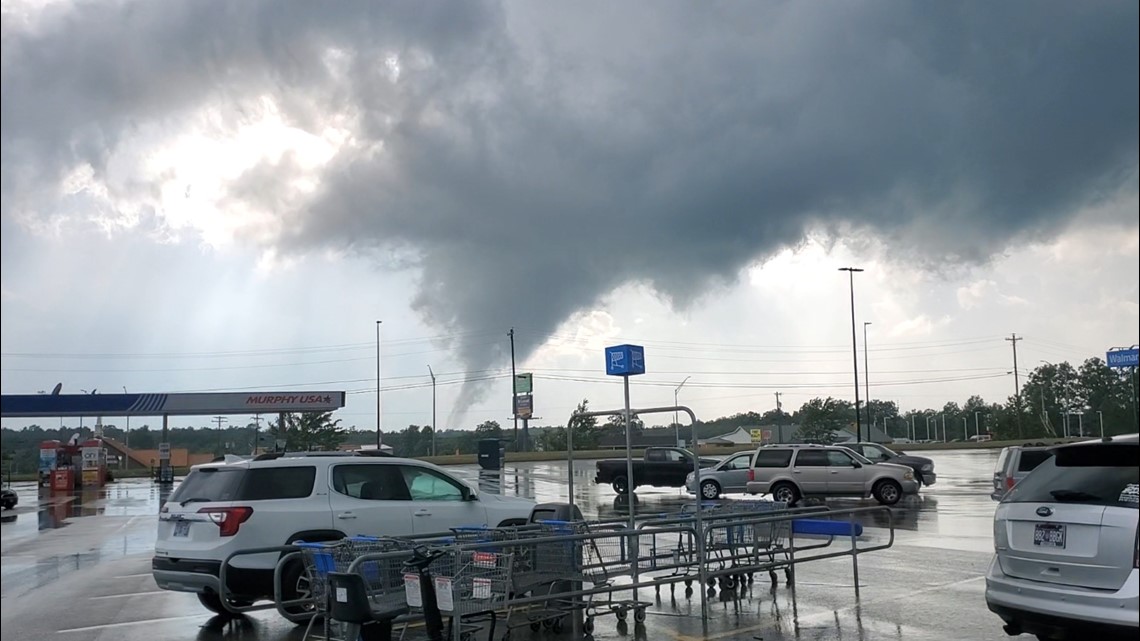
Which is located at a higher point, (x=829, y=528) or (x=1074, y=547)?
(x=1074, y=547)

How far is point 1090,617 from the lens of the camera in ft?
21.7

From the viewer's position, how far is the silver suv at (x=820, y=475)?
25531 millimetres

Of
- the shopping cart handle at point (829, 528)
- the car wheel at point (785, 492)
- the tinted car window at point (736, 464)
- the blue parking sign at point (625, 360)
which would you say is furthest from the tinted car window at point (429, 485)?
the tinted car window at point (736, 464)

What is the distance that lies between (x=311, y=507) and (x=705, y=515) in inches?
172

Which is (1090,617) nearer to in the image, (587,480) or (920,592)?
(920,592)

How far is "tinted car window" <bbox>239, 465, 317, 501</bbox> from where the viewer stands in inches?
412

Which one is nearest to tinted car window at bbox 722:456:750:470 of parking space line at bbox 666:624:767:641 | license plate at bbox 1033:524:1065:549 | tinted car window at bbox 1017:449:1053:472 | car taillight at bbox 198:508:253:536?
tinted car window at bbox 1017:449:1053:472

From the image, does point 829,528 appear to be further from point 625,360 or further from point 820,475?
point 820,475

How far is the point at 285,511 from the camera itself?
10453 millimetres

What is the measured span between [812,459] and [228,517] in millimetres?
19039

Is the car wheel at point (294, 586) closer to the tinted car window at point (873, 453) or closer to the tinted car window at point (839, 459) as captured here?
the tinted car window at point (839, 459)

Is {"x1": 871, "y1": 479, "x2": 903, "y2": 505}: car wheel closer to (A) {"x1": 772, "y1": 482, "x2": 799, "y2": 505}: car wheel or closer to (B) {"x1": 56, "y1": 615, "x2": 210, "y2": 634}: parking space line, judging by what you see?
(A) {"x1": 772, "y1": 482, "x2": 799, "y2": 505}: car wheel

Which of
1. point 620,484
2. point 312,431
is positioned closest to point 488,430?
point 312,431

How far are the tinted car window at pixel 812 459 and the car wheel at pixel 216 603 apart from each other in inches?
727
